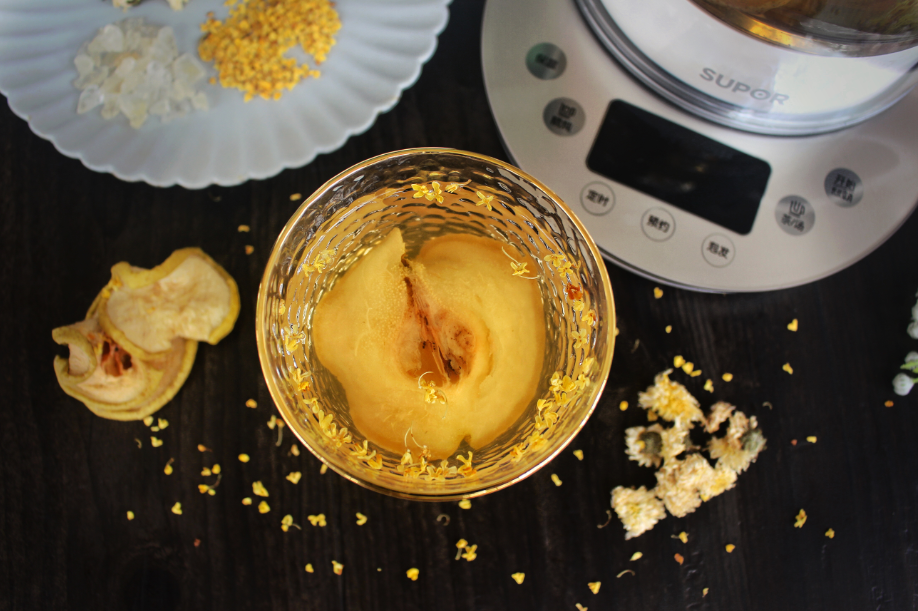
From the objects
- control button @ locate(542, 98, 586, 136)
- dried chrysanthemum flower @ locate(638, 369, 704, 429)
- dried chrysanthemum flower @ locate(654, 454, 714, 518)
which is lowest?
dried chrysanthemum flower @ locate(654, 454, 714, 518)

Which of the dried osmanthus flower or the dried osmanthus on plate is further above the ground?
the dried osmanthus on plate

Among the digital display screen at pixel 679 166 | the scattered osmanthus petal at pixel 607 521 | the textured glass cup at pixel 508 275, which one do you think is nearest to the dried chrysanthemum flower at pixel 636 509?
the scattered osmanthus petal at pixel 607 521

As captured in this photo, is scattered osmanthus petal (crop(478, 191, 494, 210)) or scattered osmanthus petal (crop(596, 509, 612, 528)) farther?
scattered osmanthus petal (crop(596, 509, 612, 528))

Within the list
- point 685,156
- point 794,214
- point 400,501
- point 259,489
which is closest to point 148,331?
point 259,489

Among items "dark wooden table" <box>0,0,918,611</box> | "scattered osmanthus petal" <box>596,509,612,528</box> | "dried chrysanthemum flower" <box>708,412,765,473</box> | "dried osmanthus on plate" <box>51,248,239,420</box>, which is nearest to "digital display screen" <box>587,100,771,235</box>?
"dark wooden table" <box>0,0,918,611</box>

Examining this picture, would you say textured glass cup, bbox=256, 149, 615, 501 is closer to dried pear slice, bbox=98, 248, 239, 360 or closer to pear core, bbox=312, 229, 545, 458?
pear core, bbox=312, 229, 545, 458

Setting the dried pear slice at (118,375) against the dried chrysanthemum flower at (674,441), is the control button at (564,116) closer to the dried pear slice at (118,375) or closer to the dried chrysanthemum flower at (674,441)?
the dried chrysanthemum flower at (674,441)
